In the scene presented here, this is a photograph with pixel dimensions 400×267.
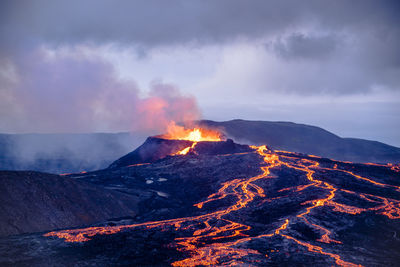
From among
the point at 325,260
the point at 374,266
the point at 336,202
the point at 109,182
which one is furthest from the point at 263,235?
the point at 109,182

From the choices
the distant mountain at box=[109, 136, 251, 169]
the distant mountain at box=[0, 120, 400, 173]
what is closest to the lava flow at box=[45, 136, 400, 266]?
the distant mountain at box=[109, 136, 251, 169]

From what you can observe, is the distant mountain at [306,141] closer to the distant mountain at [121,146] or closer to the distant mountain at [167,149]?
the distant mountain at [121,146]

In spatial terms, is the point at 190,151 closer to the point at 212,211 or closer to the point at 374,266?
the point at 212,211

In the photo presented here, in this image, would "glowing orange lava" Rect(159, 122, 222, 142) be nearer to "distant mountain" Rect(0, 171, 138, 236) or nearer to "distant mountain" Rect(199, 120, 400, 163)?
"distant mountain" Rect(199, 120, 400, 163)

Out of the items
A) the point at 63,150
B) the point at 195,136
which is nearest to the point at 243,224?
the point at 195,136

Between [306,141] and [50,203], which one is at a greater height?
[306,141]

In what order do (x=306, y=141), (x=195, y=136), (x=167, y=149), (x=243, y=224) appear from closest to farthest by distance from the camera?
(x=243, y=224) < (x=167, y=149) < (x=195, y=136) < (x=306, y=141)

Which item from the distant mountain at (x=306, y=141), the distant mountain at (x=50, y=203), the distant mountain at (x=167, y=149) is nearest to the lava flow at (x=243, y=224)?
the distant mountain at (x=50, y=203)

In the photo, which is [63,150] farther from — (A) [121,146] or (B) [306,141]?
(B) [306,141]
